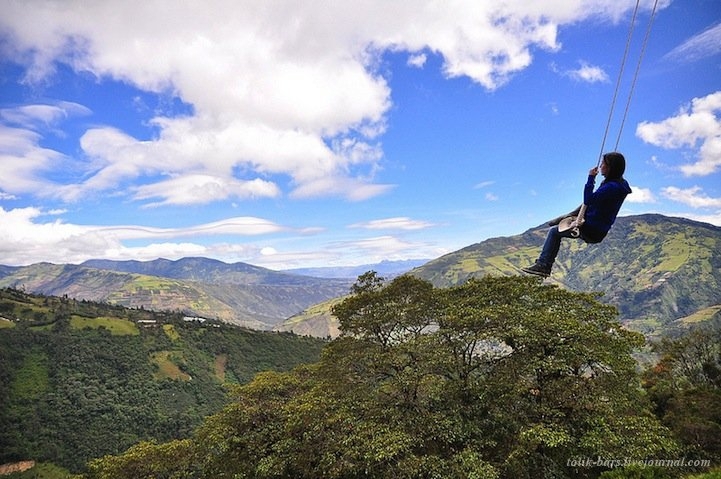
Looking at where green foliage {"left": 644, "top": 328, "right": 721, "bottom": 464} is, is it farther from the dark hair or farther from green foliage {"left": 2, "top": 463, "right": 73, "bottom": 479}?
green foliage {"left": 2, "top": 463, "right": 73, "bottom": 479}

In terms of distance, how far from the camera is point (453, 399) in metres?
18.6

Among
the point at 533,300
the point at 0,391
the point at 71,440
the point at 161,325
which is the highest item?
the point at 533,300

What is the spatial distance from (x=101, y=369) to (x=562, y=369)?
15008 centimetres

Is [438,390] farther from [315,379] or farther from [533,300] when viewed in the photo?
[315,379]

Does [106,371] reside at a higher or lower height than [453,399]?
lower

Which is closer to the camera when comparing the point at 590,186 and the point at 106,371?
the point at 590,186

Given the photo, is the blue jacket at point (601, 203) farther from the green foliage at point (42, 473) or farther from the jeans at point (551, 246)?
the green foliage at point (42, 473)

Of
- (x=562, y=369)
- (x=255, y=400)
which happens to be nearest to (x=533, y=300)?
(x=562, y=369)

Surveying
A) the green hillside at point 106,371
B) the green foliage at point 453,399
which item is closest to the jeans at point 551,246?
the green foliage at point 453,399

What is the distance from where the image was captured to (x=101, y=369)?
129m

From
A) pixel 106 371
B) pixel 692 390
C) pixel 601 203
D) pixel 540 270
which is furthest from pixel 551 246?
pixel 106 371

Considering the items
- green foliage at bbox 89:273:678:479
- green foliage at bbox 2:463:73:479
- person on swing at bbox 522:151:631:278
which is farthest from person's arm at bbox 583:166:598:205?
green foliage at bbox 2:463:73:479

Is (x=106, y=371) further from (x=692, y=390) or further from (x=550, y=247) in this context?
(x=550, y=247)

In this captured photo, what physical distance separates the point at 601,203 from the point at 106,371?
15464 centimetres
